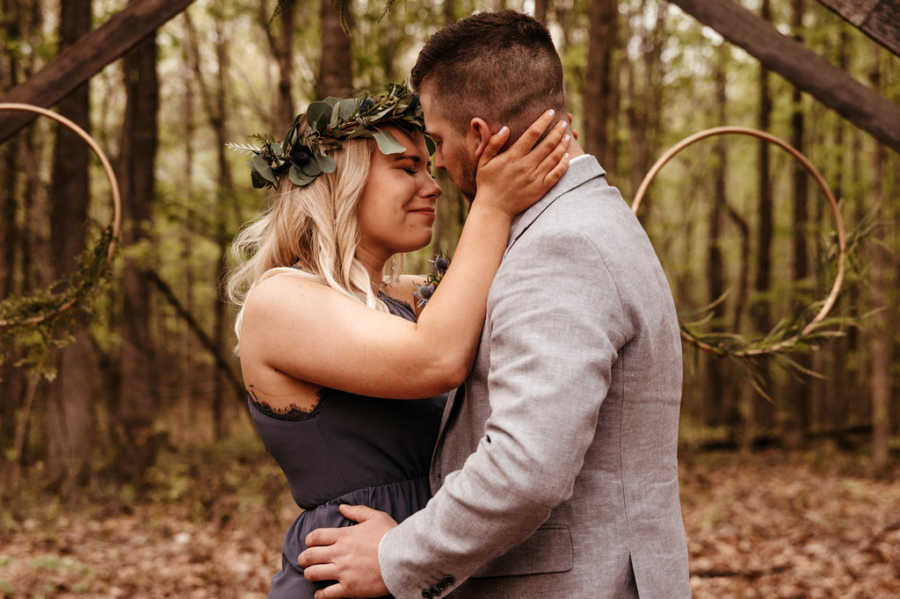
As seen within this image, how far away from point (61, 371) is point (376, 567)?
25.9ft

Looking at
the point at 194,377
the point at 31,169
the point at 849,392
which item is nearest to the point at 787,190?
the point at 849,392

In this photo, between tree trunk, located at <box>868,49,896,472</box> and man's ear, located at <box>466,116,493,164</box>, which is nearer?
man's ear, located at <box>466,116,493,164</box>

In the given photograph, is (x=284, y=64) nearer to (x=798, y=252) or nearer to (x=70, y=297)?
(x=70, y=297)

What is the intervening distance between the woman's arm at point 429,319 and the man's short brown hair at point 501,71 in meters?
0.06

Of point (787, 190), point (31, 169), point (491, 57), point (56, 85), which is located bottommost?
point (491, 57)

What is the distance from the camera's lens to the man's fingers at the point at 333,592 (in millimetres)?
1857

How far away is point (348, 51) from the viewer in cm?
539

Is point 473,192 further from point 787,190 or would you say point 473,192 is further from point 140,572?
point 787,190

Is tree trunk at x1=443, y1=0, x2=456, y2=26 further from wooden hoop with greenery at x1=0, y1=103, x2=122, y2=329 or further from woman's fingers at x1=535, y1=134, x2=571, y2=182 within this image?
woman's fingers at x1=535, y1=134, x2=571, y2=182

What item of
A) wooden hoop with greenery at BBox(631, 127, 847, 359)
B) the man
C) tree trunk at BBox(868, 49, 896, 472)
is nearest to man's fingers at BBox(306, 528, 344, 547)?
the man

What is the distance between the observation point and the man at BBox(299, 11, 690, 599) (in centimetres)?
150

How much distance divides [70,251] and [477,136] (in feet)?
25.1

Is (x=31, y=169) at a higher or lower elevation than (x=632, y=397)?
higher

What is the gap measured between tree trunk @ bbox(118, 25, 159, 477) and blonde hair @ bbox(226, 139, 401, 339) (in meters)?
7.72
